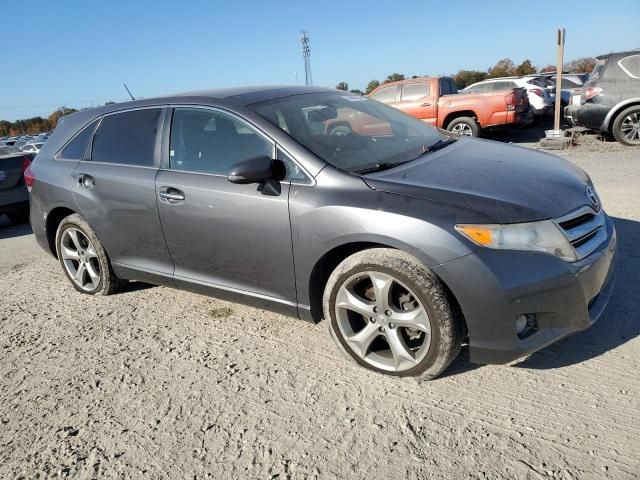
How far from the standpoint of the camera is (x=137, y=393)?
9.43ft

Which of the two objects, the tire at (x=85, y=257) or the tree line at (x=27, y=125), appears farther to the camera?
the tree line at (x=27, y=125)

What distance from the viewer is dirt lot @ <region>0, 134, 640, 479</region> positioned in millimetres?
2174

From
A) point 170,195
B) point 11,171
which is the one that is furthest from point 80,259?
point 11,171

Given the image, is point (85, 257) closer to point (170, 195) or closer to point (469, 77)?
point (170, 195)

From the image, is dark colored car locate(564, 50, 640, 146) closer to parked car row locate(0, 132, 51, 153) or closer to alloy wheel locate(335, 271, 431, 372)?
alloy wheel locate(335, 271, 431, 372)

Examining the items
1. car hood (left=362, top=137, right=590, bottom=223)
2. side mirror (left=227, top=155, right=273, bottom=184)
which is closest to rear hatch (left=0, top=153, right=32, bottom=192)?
side mirror (left=227, top=155, right=273, bottom=184)

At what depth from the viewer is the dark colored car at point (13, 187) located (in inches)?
311

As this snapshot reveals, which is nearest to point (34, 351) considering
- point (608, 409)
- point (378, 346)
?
point (378, 346)

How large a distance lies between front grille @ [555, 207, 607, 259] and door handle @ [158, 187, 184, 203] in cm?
231

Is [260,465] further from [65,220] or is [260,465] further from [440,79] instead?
[440,79]

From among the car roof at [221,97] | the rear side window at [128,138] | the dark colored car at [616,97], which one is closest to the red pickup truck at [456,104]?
the dark colored car at [616,97]

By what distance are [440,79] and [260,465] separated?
11.4m

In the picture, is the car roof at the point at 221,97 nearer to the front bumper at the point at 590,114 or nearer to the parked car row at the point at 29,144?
the front bumper at the point at 590,114

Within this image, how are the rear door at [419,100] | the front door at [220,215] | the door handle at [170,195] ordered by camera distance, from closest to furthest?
the front door at [220,215], the door handle at [170,195], the rear door at [419,100]
